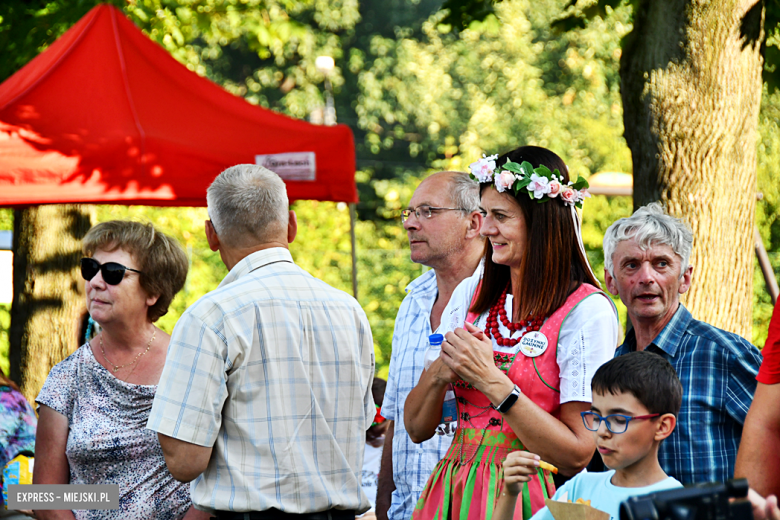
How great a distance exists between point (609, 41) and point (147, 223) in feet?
72.7

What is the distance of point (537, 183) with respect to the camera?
8.66 feet

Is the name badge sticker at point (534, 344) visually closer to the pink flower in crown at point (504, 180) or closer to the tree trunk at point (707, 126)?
the pink flower in crown at point (504, 180)

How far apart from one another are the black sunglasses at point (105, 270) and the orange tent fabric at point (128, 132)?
65.6 inches

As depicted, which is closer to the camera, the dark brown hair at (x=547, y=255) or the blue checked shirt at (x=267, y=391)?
the blue checked shirt at (x=267, y=391)

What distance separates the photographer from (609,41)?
2352cm

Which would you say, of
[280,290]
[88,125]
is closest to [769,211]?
[88,125]

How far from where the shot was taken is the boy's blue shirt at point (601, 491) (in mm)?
2184

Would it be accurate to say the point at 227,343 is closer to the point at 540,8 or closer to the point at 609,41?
the point at 609,41

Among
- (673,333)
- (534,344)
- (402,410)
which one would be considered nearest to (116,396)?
(402,410)

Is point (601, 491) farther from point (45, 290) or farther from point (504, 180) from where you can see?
point (45, 290)

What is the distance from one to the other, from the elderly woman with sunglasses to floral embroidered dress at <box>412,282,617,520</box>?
925 millimetres

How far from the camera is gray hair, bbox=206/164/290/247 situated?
261cm

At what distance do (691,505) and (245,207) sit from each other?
1.64 metres

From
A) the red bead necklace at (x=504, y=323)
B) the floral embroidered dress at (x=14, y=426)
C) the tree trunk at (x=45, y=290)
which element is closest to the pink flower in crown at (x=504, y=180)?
the red bead necklace at (x=504, y=323)
